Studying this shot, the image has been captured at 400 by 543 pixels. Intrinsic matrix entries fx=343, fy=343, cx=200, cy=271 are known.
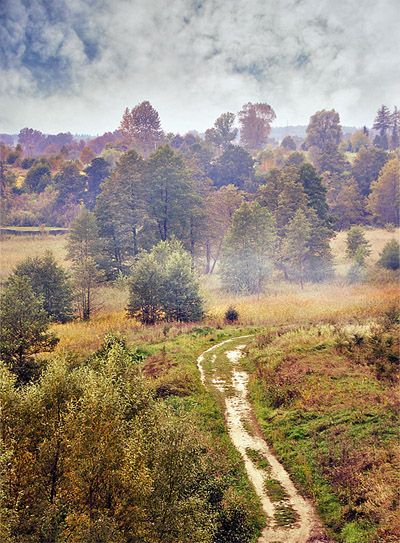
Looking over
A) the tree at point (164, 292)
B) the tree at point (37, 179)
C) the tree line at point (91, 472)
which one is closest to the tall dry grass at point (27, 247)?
the tree at point (37, 179)

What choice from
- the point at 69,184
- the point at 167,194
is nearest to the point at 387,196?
the point at 167,194

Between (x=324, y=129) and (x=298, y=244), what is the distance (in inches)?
2829

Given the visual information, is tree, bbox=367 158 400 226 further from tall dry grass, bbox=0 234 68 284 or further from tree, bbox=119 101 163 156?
tall dry grass, bbox=0 234 68 284

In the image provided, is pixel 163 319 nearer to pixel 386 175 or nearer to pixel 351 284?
pixel 351 284

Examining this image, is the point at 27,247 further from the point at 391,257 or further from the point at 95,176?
the point at 391,257

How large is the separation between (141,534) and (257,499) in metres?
4.68

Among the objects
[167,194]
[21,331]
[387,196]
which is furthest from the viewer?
[387,196]

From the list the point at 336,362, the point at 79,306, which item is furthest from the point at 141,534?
the point at 79,306

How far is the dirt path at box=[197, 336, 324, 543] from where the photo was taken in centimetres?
854

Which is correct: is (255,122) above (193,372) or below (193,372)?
above

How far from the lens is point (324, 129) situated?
331 feet

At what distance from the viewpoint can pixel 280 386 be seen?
53.0 feet

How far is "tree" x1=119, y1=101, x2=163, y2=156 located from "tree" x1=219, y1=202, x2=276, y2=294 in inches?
2087

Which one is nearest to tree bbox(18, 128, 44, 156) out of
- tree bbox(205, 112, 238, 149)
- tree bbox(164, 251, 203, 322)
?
tree bbox(205, 112, 238, 149)
